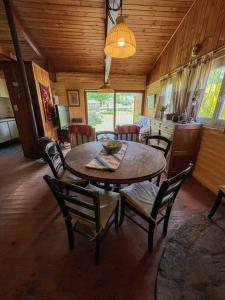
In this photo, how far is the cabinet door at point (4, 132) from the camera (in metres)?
4.22

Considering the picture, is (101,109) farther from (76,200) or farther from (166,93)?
(76,200)

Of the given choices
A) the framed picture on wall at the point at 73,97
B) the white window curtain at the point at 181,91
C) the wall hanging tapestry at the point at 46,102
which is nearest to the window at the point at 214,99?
the white window curtain at the point at 181,91

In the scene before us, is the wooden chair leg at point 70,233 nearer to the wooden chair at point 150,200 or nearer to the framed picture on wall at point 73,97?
the wooden chair at point 150,200

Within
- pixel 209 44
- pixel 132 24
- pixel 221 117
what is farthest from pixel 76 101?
pixel 221 117

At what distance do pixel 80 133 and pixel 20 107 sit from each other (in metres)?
1.69

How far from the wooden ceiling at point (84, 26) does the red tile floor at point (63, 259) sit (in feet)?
12.0

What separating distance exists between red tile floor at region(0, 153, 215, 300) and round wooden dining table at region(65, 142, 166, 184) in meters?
0.74

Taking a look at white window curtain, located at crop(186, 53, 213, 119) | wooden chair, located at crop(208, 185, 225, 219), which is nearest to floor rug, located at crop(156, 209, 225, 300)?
wooden chair, located at crop(208, 185, 225, 219)

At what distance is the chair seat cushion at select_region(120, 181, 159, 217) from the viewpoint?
49.8 inches

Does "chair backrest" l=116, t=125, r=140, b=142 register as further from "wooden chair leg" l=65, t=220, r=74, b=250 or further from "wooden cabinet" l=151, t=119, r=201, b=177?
"wooden chair leg" l=65, t=220, r=74, b=250

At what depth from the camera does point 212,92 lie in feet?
7.90

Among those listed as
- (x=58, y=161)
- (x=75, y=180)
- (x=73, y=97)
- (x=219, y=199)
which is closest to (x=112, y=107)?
(x=73, y=97)

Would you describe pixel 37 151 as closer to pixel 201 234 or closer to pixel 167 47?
pixel 201 234

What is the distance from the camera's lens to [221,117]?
2.24 m
